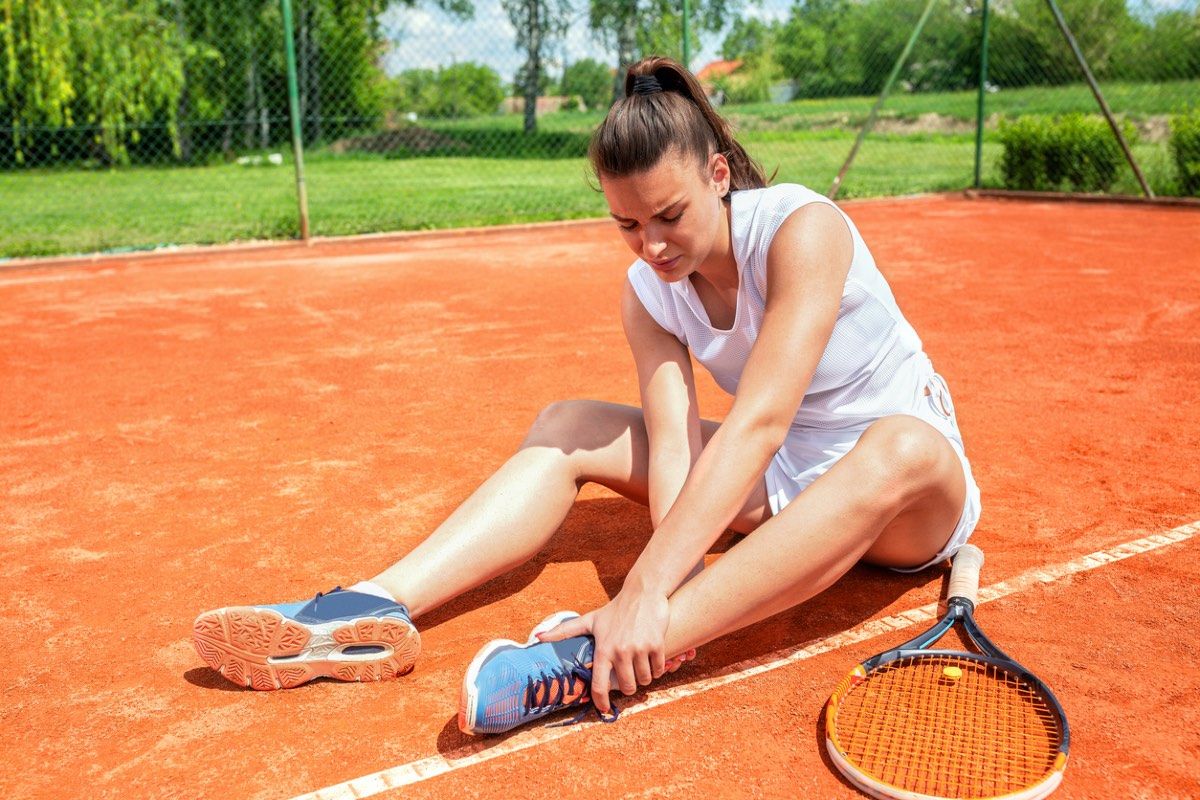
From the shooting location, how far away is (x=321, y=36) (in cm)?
1430

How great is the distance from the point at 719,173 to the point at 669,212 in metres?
0.26

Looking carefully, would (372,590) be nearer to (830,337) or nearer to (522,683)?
(522,683)

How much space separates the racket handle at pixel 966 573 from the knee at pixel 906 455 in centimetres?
36

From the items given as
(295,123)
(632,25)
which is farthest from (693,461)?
(632,25)

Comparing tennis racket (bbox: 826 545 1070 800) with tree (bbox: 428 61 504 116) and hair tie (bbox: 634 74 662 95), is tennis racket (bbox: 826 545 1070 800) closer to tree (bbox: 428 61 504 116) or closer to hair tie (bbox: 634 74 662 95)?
hair tie (bbox: 634 74 662 95)

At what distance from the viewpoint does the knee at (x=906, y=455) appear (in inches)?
87.7

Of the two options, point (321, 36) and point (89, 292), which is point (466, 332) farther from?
point (321, 36)

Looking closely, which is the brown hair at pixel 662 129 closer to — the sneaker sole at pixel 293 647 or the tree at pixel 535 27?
the sneaker sole at pixel 293 647

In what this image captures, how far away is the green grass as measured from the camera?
1110cm

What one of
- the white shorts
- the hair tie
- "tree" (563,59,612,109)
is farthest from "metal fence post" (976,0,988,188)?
the hair tie

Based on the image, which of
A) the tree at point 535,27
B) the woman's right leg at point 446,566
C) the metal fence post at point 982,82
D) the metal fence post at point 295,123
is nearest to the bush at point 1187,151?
the metal fence post at point 982,82

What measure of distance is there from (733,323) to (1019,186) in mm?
11116

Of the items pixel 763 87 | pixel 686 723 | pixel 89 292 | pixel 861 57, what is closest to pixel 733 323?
pixel 686 723

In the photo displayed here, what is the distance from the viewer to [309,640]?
2.37 m
